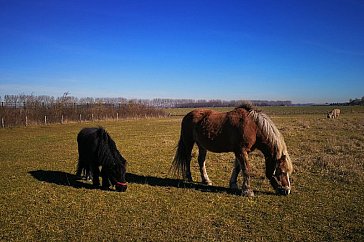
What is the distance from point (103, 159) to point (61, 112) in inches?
1465

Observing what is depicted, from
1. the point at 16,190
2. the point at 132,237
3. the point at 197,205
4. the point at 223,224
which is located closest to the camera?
the point at 132,237

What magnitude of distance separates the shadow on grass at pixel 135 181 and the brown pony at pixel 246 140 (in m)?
0.36

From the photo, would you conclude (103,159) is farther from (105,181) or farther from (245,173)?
(245,173)

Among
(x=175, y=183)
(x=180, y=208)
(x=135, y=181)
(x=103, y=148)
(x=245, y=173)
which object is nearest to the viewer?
(x=180, y=208)

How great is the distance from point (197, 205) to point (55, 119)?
3757 cm

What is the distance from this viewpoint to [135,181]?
9.13m

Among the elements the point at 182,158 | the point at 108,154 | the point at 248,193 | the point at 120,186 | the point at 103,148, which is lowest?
the point at 248,193

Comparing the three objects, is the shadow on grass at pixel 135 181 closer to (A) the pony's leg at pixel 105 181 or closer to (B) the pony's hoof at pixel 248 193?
(B) the pony's hoof at pixel 248 193

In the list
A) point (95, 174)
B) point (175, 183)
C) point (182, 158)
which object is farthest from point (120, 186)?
point (182, 158)

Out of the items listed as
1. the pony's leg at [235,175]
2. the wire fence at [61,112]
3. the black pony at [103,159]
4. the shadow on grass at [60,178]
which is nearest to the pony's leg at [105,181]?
the black pony at [103,159]

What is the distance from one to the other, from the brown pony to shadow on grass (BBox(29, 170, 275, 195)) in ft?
1.19

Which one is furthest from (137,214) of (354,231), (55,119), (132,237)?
(55,119)

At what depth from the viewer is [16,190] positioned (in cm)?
817

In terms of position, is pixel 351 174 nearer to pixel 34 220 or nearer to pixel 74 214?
pixel 74 214
